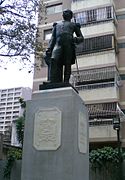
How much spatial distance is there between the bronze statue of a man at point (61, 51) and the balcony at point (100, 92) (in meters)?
17.7

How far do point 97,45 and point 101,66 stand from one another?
212 cm

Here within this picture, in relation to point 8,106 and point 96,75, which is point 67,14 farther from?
point 8,106

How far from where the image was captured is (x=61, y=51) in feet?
24.7

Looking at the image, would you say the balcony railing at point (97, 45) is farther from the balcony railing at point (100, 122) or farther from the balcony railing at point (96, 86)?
the balcony railing at point (100, 122)

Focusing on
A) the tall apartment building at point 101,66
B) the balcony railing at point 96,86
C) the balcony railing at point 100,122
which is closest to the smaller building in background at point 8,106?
the tall apartment building at point 101,66

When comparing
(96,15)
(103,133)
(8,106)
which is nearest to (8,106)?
(8,106)

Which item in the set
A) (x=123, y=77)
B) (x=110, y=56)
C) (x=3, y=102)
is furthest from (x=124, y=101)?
(x=3, y=102)

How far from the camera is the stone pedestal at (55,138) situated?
635 cm

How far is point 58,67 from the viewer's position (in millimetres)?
7488

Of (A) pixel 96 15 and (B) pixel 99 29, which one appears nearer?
(B) pixel 99 29

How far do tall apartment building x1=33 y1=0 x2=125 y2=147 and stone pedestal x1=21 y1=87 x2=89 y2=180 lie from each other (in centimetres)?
1744

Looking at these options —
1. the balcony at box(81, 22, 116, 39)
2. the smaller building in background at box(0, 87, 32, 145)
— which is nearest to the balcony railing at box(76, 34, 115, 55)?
the balcony at box(81, 22, 116, 39)

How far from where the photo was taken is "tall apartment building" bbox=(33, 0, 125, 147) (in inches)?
978

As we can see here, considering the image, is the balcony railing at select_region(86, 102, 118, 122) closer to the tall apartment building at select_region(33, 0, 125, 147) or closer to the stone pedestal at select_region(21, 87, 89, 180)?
the tall apartment building at select_region(33, 0, 125, 147)
